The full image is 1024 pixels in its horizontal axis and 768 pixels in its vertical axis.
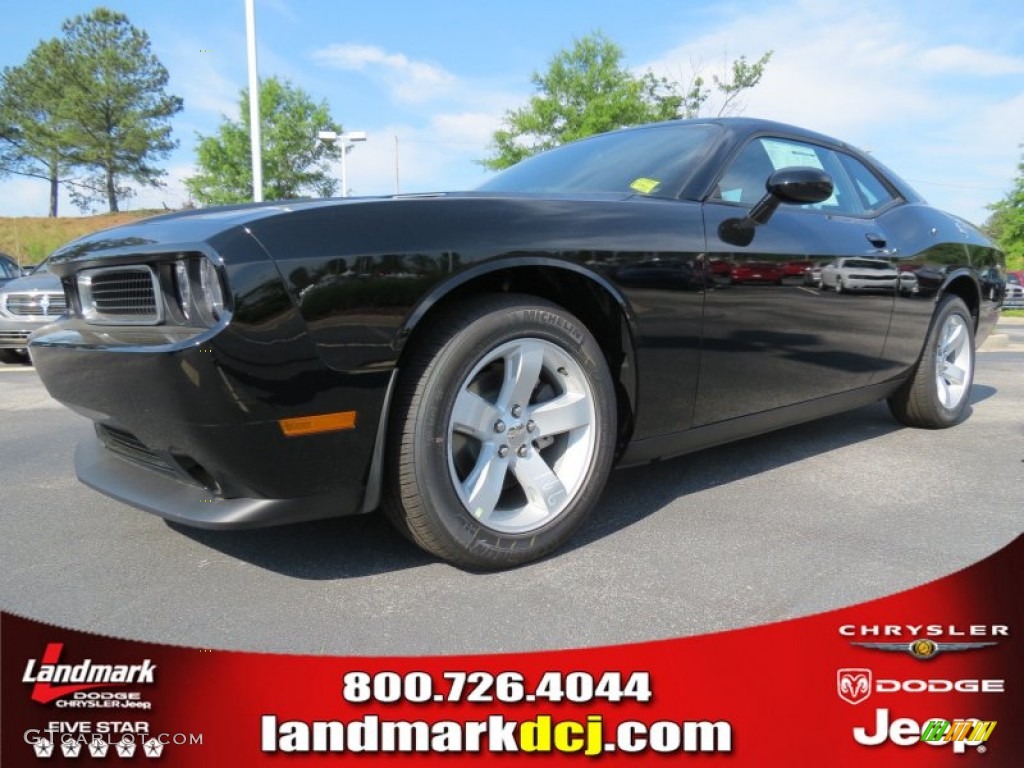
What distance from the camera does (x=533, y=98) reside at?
921 inches

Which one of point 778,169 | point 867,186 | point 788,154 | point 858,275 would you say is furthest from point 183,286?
point 867,186

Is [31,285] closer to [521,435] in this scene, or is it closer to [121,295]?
[121,295]

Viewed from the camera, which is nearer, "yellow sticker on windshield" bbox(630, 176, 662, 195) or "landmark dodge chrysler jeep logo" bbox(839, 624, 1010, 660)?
"landmark dodge chrysler jeep logo" bbox(839, 624, 1010, 660)

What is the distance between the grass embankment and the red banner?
44.5 meters

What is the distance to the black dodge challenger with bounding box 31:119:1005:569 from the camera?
68.1 inches

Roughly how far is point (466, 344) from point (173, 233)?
77 cm

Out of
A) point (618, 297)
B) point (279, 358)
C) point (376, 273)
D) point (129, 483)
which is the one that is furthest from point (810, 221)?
point (129, 483)

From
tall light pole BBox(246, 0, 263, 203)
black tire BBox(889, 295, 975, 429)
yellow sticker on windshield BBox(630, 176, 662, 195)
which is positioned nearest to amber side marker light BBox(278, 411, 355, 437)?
yellow sticker on windshield BBox(630, 176, 662, 195)

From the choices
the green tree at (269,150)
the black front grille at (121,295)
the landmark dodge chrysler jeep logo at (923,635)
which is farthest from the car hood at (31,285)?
the green tree at (269,150)

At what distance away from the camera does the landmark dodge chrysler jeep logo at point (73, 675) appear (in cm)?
137

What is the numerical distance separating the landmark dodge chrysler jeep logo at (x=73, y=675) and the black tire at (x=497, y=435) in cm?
74

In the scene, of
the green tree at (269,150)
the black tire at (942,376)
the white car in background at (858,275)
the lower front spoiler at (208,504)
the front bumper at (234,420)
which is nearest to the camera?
the front bumper at (234,420)

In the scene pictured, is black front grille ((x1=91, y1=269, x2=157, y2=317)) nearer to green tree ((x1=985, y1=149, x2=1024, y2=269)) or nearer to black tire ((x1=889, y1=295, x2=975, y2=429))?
black tire ((x1=889, y1=295, x2=975, y2=429))

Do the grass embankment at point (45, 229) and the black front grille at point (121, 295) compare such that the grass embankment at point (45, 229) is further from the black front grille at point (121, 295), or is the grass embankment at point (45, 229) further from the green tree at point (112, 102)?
the black front grille at point (121, 295)
